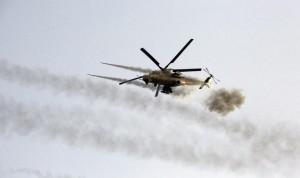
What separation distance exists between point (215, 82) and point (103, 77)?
15.3 meters

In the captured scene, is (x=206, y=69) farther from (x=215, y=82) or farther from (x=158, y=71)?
(x=158, y=71)

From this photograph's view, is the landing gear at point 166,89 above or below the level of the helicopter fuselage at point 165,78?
below

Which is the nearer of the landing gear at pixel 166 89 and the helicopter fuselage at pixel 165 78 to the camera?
the helicopter fuselage at pixel 165 78

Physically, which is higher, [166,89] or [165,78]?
[165,78]

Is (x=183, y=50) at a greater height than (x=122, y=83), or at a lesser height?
greater

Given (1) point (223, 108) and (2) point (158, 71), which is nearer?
(2) point (158, 71)

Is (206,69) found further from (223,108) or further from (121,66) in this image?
(121,66)

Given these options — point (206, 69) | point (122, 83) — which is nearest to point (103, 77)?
point (122, 83)

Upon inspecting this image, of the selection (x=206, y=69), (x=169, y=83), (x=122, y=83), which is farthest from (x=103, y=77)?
(x=206, y=69)

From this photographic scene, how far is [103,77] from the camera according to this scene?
88.4m

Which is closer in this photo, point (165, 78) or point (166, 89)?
point (165, 78)

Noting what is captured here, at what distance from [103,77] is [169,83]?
835 centimetres

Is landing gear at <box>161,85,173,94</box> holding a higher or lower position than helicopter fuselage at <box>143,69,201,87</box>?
lower

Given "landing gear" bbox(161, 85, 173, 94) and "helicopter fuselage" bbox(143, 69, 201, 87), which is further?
"landing gear" bbox(161, 85, 173, 94)
